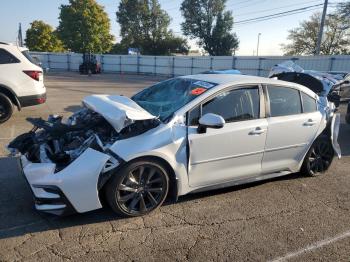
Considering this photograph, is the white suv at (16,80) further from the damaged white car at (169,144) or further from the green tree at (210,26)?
the green tree at (210,26)

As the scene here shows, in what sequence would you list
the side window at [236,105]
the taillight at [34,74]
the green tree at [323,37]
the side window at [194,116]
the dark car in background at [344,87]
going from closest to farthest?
the side window at [194,116]
the side window at [236,105]
the taillight at [34,74]
the dark car in background at [344,87]
the green tree at [323,37]

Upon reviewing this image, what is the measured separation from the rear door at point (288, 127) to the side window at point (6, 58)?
6.26m

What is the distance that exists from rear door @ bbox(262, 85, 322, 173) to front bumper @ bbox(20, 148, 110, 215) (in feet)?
7.18

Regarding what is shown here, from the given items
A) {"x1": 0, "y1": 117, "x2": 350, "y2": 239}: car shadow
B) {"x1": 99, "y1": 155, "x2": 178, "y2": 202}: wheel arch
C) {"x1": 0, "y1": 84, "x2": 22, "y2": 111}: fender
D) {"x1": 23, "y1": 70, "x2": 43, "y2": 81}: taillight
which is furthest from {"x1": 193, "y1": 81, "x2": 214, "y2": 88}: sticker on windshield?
{"x1": 0, "y1": 84, "x2": 22, "y2": 111}: fender

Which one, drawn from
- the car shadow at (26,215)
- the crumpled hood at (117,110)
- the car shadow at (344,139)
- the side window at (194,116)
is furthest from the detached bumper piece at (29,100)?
the car shadow at (344,139)

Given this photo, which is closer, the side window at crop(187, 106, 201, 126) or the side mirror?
the side mirror

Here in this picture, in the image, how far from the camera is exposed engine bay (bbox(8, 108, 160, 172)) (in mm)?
3623

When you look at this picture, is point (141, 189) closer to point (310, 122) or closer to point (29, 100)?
point (310, 122)

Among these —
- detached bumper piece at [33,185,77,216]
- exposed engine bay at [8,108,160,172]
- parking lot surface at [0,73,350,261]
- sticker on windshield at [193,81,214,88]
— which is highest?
sticker on windshield at [193,81,214,88]

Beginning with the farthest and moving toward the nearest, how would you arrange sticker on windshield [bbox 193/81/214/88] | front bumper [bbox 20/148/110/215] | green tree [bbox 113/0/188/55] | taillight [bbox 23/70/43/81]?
green tree [bbox 113/0/188/55], taillight [bbox 23/70/43/81], sticker on windshield [bbox 193/81/214/88], front bumper [bbox 20/148/110/215]

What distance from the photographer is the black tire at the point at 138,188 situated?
3.58 meters

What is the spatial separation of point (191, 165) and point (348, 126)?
734 centimetres

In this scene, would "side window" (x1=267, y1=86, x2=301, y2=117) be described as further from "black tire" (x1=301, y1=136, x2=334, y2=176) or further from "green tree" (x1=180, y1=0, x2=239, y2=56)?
"green tree" (x1=180, y1=0, x2=239, y2=56)

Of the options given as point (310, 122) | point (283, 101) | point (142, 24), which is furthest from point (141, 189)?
point (142, 24)
